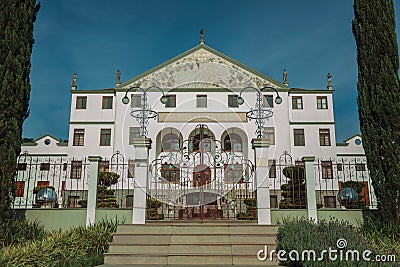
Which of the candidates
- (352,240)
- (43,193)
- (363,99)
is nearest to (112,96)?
(43,193)

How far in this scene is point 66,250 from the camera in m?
7.08

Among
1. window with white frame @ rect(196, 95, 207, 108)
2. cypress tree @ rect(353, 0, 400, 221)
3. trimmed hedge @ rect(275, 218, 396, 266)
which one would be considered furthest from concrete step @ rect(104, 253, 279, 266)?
window with white frame @ rect(196, 95, 207, 108)

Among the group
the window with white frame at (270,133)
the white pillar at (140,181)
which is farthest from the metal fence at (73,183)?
the window with white frame at (270,133)

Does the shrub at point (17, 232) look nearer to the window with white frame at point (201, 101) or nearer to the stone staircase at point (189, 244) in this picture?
the stone staircase at point (189, 244)

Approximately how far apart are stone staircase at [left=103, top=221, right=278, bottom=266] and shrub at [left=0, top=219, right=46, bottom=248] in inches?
71.2

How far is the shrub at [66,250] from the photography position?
6.30 metres

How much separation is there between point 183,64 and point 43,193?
19791 millimetres

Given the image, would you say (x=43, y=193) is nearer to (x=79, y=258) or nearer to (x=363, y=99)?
(x=79, y=258)

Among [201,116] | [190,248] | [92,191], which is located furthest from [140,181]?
[201,116]

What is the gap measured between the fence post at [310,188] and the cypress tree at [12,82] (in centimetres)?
673

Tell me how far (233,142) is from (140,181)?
18970mm

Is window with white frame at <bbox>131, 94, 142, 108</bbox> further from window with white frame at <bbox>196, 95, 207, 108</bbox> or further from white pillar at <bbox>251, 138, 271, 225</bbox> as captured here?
white pillar at <bbox>251, 138, 271, 225</bbox>

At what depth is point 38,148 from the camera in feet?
102

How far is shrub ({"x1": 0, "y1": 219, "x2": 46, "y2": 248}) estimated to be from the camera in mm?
7578
